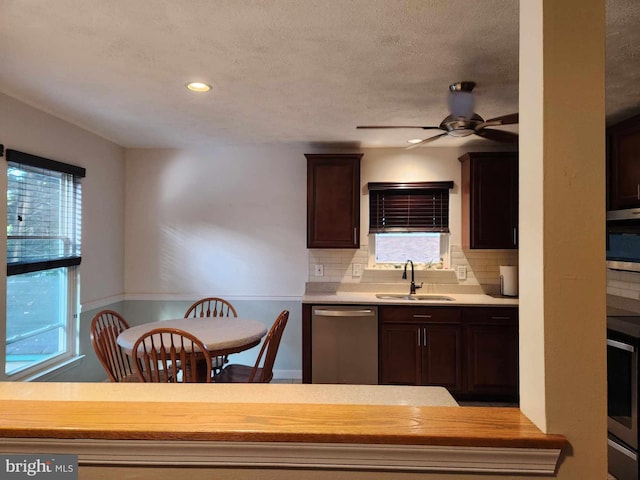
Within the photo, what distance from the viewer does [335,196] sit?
12.5 ft

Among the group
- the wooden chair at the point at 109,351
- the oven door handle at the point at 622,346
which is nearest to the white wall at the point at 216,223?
the wooden chair at the point at 109,351

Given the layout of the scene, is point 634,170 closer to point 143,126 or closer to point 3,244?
point 143,126

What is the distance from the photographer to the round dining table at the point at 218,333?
2357mm

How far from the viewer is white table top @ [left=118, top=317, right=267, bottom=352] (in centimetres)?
237

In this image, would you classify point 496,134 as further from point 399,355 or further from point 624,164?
point 399,355

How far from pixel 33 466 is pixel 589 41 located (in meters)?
1.65

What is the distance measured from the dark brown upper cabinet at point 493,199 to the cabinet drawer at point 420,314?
71 centimetres

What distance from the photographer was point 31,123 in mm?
2787

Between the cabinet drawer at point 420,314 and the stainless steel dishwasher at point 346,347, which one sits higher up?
the cabinet drawer at point 420,314

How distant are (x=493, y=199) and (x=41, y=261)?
12.5 ft

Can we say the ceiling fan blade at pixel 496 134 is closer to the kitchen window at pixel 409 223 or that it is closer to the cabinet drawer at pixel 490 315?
the kitchen window at pixel 409 223

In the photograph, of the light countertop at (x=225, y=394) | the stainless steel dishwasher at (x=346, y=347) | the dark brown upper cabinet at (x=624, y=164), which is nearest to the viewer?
the light countertop at (x=225, y=394)

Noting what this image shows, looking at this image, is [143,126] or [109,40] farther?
[143,126]

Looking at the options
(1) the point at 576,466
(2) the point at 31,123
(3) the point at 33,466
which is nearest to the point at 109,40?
(2) the point at 31,123
